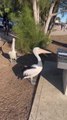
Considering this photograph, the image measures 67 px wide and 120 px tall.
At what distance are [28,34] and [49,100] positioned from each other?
1005 cm

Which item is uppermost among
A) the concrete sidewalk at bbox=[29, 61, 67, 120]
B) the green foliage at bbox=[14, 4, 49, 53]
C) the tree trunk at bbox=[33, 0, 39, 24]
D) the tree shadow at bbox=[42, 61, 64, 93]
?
the concrete sidewalk at bbox=[29, 61, 67, 120]

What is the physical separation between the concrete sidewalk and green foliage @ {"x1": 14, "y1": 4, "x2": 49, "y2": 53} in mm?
6313

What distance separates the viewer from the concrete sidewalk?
8.16 meters

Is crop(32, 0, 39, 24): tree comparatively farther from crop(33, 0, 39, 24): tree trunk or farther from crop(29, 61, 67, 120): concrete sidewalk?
crop(29, 61, 67, 120): concrete sidewalk

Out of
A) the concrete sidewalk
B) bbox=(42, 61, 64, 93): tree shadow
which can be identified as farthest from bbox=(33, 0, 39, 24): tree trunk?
the concrete sidewalk

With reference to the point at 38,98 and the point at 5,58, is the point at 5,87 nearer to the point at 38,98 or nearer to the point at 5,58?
the point at 38,98

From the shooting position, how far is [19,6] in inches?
827

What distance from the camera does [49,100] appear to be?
30.6ft

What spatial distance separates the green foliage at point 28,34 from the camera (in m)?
18.6

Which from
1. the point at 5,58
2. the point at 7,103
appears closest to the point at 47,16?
the point at 5,58

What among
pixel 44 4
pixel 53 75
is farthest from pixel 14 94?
pixel 44 4

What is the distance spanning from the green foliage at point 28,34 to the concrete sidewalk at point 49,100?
6313 millimetres

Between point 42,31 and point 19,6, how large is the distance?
8.42ft

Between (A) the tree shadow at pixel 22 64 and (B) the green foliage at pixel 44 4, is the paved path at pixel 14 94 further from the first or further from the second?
(B) the green foliage at pixel 44 4
